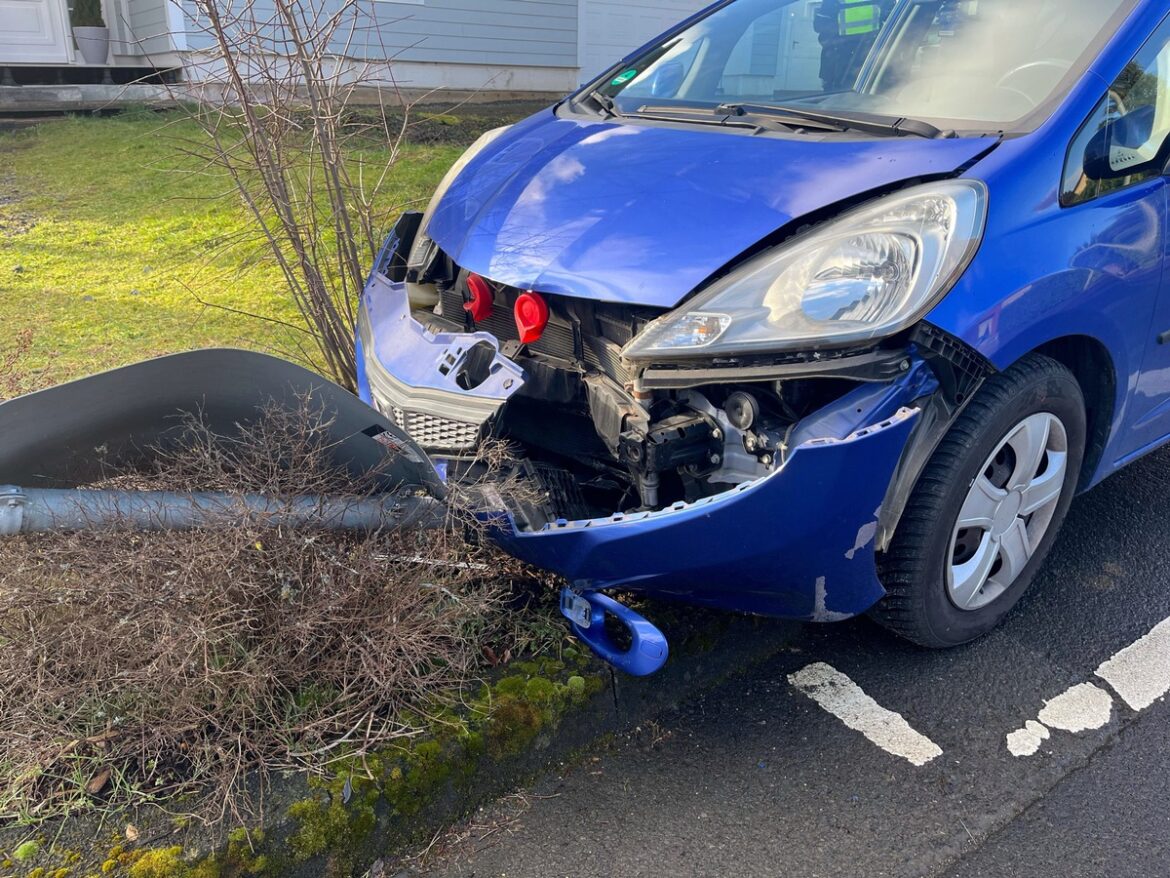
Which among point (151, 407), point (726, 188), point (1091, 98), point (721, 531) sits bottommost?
point (721, 531)

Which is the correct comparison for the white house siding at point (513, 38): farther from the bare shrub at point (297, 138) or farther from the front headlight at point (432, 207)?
the front headlight at point (432, 207)

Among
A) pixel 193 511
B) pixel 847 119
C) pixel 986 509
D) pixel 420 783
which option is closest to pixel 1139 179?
pixel 847 119

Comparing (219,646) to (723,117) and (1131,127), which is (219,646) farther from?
(1131,127)

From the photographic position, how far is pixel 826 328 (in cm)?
228

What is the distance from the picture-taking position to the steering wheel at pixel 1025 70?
9.11 feet

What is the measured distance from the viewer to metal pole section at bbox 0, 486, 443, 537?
90.7 inches

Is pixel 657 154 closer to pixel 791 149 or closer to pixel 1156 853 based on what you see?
pixel 791 149

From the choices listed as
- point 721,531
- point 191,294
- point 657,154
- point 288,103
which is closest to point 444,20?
point 191,294

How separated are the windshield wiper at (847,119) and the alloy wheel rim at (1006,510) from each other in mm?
849

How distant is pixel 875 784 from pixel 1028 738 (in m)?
0.47

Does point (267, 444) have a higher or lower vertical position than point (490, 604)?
higher

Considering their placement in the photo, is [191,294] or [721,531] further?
[191,294]

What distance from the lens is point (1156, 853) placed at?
2.27m

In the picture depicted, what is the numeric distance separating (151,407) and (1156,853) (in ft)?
8.59
